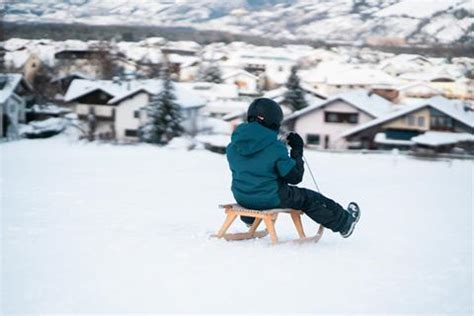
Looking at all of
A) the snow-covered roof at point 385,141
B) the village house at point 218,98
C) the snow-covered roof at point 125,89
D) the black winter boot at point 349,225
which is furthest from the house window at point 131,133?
the black winter boot at point 349,225

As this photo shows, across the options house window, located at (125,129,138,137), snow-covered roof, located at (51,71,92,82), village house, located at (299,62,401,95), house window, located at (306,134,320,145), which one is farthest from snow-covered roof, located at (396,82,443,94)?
snow-covered roof, located at (51,71,92,82)

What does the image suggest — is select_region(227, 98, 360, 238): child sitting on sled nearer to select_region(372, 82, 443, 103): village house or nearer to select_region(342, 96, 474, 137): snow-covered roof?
select_region(342, 96, 474, 137): snow-covered roof

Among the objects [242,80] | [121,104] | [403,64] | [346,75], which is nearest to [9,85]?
[121,104]

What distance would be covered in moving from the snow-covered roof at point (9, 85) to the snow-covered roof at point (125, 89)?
293 centimetres

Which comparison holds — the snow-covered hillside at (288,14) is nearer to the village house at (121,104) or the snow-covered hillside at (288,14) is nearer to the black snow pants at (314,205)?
the village house at (121,104)

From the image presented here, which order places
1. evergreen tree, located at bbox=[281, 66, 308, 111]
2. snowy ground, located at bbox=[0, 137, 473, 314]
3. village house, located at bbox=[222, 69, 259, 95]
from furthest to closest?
village house, located at bbox=[222, 69, 259, 95] → evergreen tree, located at bbox=[281, 66, 308, 111] → snowy ground, located at bbox=[0, 137, 473, 314]

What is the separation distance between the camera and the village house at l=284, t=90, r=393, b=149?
33.7m

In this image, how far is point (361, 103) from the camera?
34031mm

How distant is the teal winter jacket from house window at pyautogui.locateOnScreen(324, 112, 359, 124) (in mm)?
30221

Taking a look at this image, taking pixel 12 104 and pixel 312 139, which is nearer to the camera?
pixel 312 139

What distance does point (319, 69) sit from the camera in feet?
140

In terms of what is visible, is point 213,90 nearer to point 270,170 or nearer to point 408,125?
point 408,125

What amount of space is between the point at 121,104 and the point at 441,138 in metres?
17.2

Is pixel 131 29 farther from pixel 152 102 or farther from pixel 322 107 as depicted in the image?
pixel 322 107
